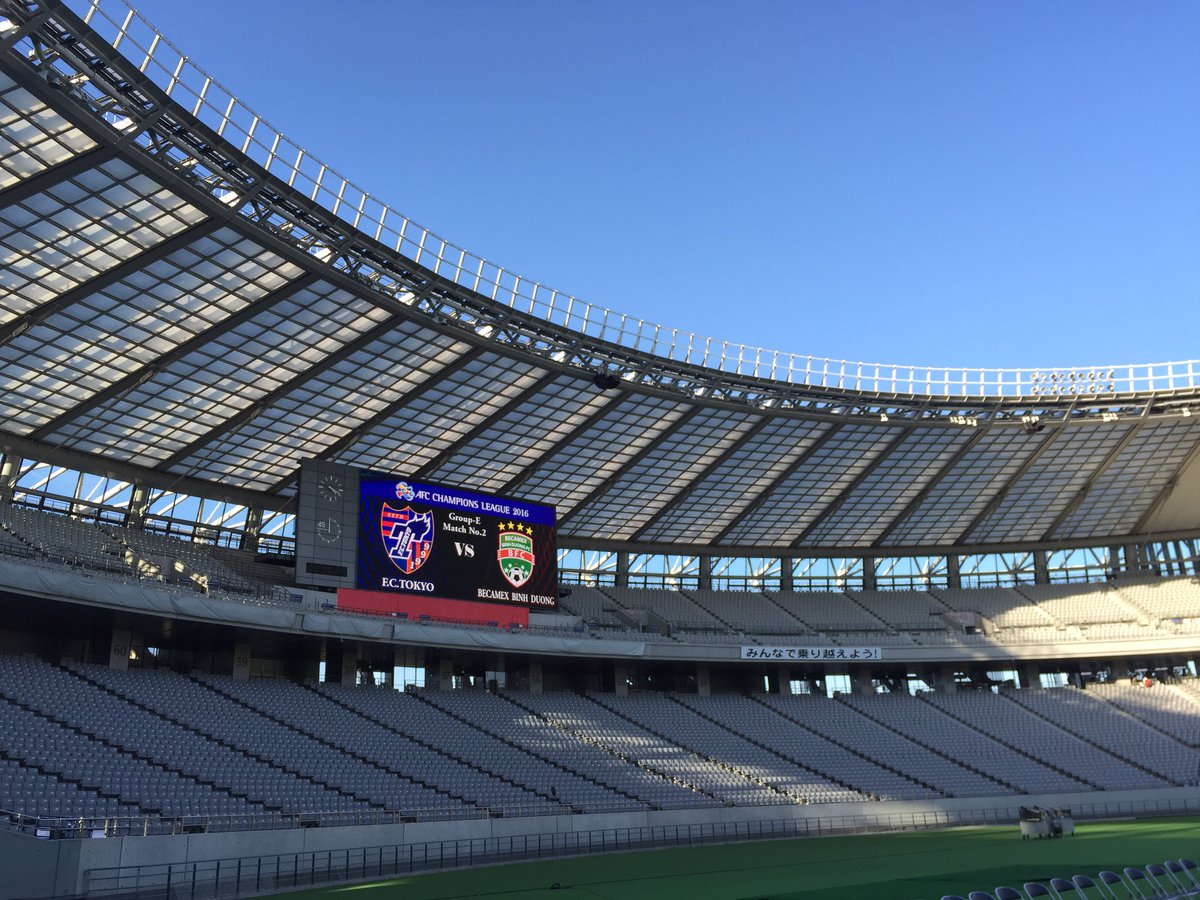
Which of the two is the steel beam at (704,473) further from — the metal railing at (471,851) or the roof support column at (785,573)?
the metal railing at (471,851)

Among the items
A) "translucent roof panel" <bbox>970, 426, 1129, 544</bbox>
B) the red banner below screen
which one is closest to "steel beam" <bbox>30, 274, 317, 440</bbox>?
the red banner below screen

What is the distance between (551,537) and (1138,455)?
3440cm

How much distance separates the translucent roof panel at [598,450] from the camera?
153 feet

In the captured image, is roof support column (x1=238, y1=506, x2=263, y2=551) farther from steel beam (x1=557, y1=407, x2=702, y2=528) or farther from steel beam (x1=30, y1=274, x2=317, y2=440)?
steel beam (x1=557, y1=407, x2=702, y2=528)

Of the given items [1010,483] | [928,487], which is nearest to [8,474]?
[928,487]

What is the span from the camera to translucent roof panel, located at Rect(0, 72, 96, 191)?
24.6 m

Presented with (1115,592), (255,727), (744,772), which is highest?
(1115,592)

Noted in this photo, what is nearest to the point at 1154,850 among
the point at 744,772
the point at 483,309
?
the point at 744,772

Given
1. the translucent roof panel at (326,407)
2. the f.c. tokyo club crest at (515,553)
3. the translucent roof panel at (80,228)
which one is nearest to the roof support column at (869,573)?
the f.c. tokyo club crest at (515,553)

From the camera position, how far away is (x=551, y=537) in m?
48.1

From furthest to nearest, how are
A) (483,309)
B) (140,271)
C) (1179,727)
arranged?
(1179,727), (483,309), (140,271)

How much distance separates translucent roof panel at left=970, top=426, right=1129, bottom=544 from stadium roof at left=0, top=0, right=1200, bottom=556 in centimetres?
21

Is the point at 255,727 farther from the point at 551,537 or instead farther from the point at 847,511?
the point at 847,511

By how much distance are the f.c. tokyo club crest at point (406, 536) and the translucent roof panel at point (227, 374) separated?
7.62m
